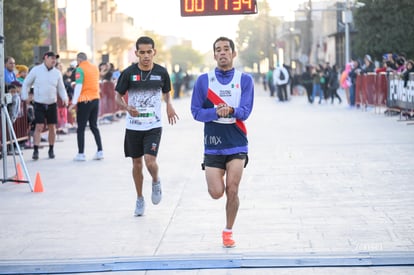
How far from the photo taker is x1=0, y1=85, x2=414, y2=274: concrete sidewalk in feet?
24.7

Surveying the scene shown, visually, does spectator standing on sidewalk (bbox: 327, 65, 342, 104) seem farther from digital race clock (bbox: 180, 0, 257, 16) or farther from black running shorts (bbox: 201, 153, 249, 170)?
black running shorts (bbox: 201, 153, 249, 170)

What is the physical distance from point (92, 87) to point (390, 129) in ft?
24.8

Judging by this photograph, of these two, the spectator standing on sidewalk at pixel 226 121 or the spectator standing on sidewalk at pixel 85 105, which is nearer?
the spectator standing on sidewalk at pixel 226 121

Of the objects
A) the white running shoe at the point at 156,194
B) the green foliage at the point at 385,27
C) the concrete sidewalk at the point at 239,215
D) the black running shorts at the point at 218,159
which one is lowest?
the concrete sidewalk at the point at 239,215

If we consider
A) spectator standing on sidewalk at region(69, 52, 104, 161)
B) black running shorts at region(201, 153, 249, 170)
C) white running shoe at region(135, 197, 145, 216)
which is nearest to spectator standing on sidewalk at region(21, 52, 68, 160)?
spectator standing on sidewalk at region(69, 52, 104, 161)

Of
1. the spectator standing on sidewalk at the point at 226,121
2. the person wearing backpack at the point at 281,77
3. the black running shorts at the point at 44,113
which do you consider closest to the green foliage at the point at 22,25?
the person wearing backpack at the point at 281,77

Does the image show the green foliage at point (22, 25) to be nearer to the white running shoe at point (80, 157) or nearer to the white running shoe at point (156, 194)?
the white running shoe at point (80, 157)

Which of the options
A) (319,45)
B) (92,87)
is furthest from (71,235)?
(319,45)

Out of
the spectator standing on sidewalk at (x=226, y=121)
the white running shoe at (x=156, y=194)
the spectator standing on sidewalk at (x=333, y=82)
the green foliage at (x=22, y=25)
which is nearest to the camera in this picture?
the spectator standing on sidewalk at (x=226, y=121)

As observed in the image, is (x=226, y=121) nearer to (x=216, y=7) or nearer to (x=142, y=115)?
(x=142, y=115)

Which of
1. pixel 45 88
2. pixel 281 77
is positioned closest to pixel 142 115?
pixel 45 88

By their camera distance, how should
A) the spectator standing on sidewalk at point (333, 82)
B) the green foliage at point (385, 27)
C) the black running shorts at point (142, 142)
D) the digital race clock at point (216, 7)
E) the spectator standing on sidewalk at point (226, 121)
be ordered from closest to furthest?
the spectator standing on sidewalk at point (226, 121)
the black running shorts at point (142, 142)
the digital race clock at point (216, 7)
the spectator standing on sidewalk at point (333, 82)
the green foliage at point (385, 27)

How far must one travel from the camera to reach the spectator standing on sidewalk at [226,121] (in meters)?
7.79

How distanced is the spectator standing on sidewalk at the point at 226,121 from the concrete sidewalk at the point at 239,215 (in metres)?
0.44
